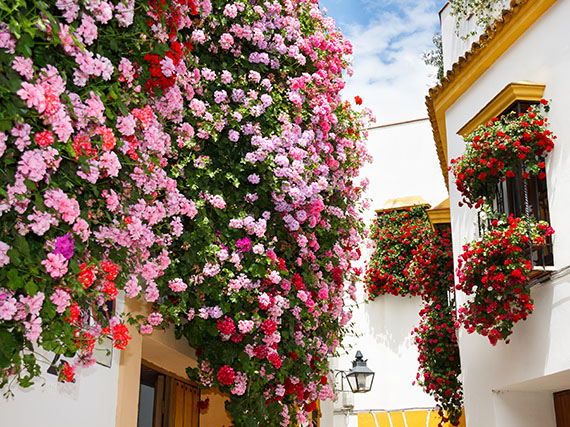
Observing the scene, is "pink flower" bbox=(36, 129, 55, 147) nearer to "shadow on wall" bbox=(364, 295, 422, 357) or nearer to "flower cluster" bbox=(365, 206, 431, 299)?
"flower cluster" bbox=(365, 206, 431, 299)

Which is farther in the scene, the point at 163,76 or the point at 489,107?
the point at 489,107

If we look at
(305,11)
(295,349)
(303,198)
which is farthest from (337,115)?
(295,349)

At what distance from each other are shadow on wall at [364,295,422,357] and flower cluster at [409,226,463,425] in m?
4.17

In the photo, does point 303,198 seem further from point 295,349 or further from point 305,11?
point 305,11

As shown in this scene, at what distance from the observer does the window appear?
7051mm

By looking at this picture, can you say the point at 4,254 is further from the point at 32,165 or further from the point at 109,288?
the point at 109,288

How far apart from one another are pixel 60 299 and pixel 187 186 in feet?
8.75

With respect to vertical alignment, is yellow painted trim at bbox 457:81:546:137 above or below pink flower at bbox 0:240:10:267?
above

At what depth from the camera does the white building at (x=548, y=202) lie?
6801 millimetres

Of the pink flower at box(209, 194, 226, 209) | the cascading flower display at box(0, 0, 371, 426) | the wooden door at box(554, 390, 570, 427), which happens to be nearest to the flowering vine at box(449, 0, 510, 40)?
the cascading flower display at box(0, 0, 371, 426)

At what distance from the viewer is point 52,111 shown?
3.17 metres

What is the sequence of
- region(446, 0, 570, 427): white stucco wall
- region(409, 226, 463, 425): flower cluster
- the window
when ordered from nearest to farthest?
region(446, 0, 570, 427): white stucco wall
the window
region(409, 226, 463, 425): flower cluster

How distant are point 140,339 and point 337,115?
326cm

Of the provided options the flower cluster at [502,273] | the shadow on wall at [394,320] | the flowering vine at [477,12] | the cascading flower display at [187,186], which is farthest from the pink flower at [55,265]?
the shadow on wall at [394,320]
